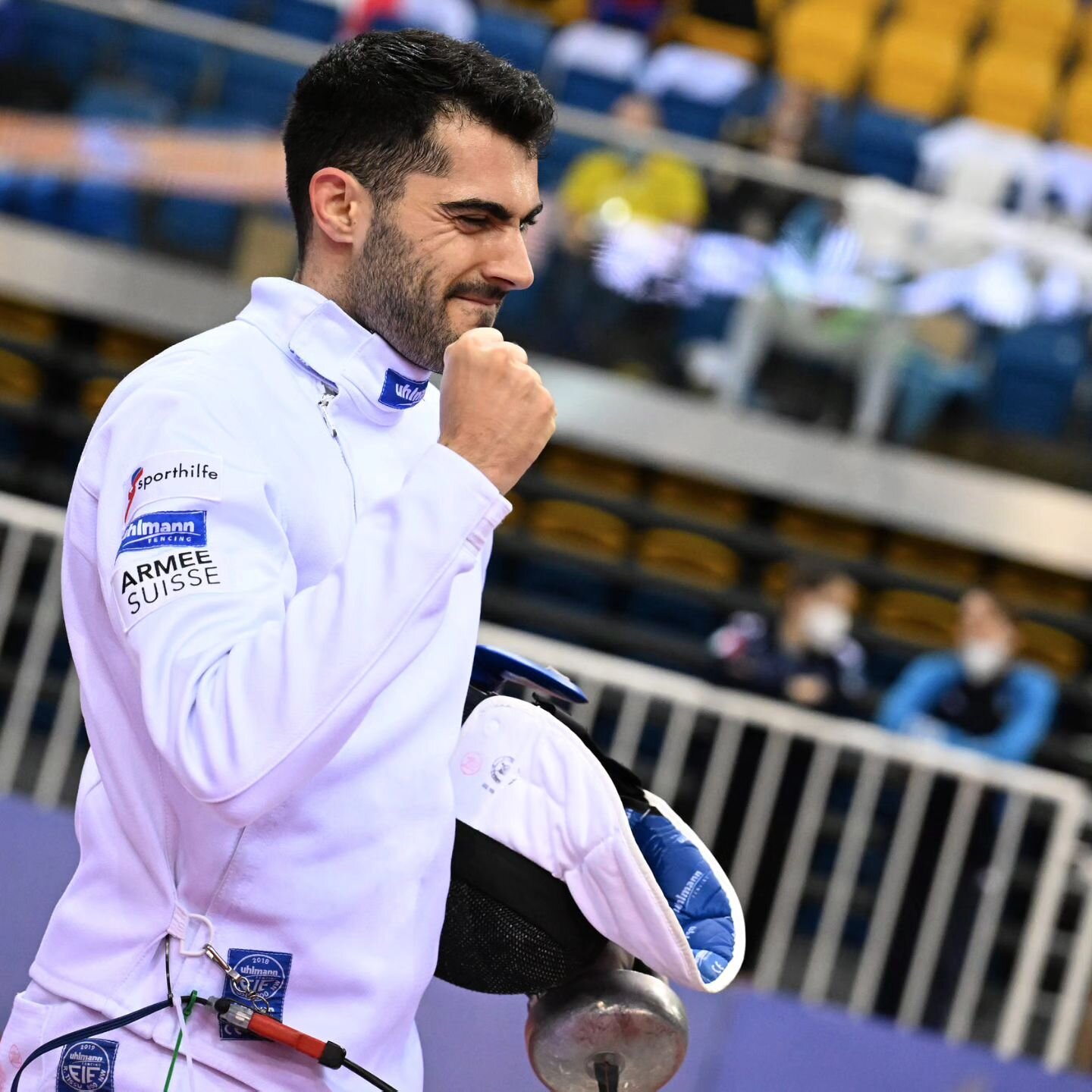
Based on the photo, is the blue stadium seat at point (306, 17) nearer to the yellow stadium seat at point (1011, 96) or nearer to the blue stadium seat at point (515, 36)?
the blue stadium seat at point (515, 36)

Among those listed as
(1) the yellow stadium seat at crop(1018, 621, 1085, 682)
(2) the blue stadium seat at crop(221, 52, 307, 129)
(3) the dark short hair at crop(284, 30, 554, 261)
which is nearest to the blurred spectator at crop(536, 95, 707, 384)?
(2) the blue stadium seat at crop(221, 52, 307, 129)

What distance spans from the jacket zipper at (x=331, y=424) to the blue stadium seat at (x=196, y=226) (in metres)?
6.44

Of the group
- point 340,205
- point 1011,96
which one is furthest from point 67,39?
point 340,205

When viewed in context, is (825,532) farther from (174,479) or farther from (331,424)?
(174,479)

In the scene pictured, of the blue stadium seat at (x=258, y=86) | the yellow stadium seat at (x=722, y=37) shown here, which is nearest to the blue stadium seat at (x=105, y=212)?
the blue stadium seat at (x=258, y=86)

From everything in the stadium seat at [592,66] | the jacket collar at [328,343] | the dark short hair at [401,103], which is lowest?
the jacket collar at [328,343]

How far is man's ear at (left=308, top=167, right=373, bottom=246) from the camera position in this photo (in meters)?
1.59

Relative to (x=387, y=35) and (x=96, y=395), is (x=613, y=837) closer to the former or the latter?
(x=387, y=35)

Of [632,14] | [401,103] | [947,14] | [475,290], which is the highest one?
[947,14]

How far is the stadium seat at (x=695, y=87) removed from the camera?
9.13m

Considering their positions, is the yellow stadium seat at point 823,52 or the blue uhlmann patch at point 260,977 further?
the yellow stadium seat at point 823,52

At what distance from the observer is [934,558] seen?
8.78 m

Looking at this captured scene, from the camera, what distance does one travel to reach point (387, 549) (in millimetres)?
1324

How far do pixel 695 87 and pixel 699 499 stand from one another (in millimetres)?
2495
